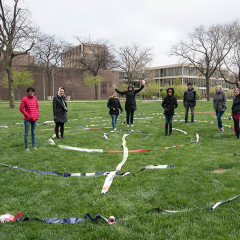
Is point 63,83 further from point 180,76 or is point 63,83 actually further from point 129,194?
point 129,194

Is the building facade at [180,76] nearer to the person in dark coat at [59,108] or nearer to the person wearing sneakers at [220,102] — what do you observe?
the person wearing sneakers at [220,102]

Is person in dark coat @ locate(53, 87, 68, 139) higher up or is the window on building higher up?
the window on building

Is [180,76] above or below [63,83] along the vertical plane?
above

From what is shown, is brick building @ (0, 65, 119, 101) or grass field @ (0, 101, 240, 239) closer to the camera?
grass field @ (0, 101, 240, 239)

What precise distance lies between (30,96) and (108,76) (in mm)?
58928

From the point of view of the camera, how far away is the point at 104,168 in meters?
5.53

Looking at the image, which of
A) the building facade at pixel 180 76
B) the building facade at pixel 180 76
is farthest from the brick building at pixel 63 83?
the building facade at pixel 180 76

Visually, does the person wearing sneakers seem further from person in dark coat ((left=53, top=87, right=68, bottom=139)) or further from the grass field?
person in dark coat ((left=53, top=87, right=68, bottom=139))

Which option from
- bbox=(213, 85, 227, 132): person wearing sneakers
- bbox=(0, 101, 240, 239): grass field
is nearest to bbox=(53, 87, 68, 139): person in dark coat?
bbox=(0, 101, 240, 239): grass field

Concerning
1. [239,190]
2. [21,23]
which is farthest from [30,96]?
[21,23]

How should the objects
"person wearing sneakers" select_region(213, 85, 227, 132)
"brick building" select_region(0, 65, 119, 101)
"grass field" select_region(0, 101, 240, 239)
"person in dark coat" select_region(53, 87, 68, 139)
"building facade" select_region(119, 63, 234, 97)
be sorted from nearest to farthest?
1. "grass field" select_region(0, 101, 240, 239)
2. "person in dark coat" select_region(53, 87, 68, 139)
3. "person wearing sneakers" select_region(213, 85, 227, 132)
4. "brick building" select_region(0, 65, 119, 101)
5. "building facade" select_region(119, 63, 234, 97)

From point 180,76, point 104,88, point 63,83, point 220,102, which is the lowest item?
point 220,102

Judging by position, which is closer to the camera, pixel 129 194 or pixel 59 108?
pixel 129 194

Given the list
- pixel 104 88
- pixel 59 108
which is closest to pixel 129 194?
pixel 59 108
